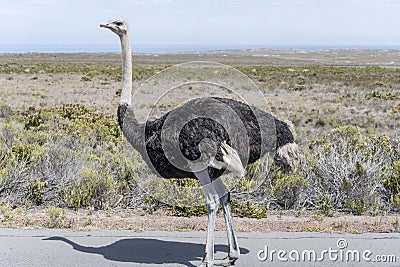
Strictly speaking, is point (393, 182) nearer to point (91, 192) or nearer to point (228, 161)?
point (228, 161)

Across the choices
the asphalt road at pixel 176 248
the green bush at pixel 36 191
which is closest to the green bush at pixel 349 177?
the asphalt road at pixel 176 248

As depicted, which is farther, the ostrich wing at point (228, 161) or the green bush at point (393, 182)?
the green bush at point (393, 182)

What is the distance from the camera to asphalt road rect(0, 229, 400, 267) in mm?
4906

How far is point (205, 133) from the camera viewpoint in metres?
4.61

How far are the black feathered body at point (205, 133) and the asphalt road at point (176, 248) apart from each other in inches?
34.7

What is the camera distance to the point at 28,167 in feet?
25.7

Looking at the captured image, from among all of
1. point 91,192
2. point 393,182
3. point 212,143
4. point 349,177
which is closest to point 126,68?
point 212,143

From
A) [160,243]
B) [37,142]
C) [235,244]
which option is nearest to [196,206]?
[160,243]

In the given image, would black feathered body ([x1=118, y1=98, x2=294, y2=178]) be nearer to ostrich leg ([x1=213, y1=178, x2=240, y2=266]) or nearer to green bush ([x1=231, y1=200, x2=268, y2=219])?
ostrich leg ([x1=213, y1=178, x2=240, y2=266])

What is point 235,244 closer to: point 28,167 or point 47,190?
point 47,190

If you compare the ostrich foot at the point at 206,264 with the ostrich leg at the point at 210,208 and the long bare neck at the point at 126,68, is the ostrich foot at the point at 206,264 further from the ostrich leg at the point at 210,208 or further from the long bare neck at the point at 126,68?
the long bare neck at the point at 126,68

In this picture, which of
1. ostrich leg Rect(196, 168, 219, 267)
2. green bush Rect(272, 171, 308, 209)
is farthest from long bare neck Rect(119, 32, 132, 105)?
green bush Rect(272, 171, 308, 209)

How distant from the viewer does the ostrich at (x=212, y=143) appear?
4.59 meters
